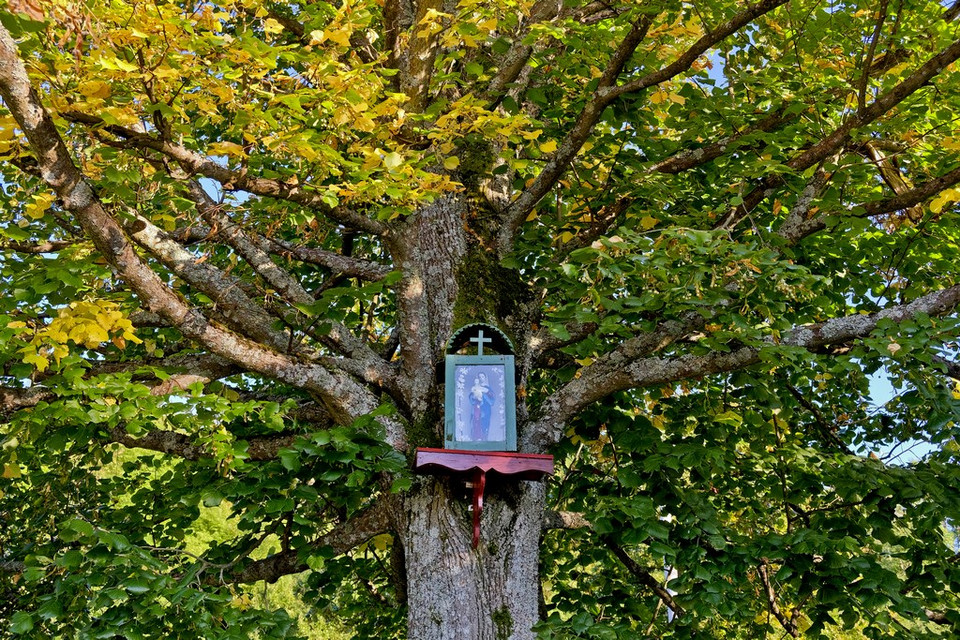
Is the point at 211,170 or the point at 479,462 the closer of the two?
the point at 479,462

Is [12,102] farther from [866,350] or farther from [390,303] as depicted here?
[390,303]

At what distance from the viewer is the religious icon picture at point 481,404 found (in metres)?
3.60

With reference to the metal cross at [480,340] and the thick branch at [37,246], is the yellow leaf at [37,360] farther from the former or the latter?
the metal cross at [480,340]

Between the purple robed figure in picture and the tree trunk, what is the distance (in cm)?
26

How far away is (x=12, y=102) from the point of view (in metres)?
2.89

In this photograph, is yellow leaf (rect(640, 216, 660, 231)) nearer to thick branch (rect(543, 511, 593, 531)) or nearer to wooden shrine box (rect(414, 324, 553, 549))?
wooden shrine box (rect(414, 324, 553, 549))

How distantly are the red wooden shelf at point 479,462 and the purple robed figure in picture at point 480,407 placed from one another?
0.72ft

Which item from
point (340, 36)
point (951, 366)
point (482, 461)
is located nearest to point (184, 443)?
point (482, 461)

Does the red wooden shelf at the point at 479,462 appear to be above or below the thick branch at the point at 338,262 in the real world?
below

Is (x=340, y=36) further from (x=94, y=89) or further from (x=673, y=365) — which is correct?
(x=673, y=365)

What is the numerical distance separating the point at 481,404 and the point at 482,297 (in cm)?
89

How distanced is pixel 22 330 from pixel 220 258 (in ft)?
9.32

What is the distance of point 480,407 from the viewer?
3.66m

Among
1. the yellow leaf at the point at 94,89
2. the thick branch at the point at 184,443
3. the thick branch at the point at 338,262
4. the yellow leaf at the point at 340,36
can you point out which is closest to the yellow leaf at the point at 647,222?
the thick branch at the point at 338,262
